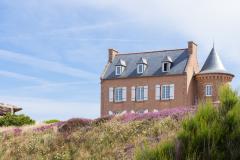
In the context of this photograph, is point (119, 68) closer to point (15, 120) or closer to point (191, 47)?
point (191, 47)

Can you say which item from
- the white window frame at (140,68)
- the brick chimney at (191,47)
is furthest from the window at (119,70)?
the brick chimney at (191,47)

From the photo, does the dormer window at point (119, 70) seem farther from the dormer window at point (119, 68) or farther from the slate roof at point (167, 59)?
the slate roof at point (167, 59)

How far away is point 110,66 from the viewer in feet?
187

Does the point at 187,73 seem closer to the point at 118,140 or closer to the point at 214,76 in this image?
the point at 214,76

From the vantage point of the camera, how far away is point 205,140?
28.4 ft

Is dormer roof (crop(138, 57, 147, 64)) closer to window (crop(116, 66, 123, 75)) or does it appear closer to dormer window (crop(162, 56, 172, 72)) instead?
window (crop(116, 66, 123, 75))

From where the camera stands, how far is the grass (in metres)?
15.9

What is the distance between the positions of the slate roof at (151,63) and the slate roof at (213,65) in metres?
2.72

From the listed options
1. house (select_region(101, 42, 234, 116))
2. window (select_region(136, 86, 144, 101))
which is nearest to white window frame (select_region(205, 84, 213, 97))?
house (select_region(101, 42, 234, 116))

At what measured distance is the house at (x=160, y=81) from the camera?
51531mm

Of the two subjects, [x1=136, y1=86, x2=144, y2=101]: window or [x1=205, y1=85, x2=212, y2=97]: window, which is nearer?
[x1=205, y1=85, x2=212, y2=97]: window

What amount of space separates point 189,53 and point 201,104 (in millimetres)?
44883

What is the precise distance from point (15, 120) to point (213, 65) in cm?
2943

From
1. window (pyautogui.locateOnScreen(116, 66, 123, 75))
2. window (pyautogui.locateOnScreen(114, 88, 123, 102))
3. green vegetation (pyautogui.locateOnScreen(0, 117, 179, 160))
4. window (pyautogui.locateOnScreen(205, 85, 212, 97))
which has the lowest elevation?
green vegetation (pyautogui.locateOnScreen(0, 117, 179, 160))
